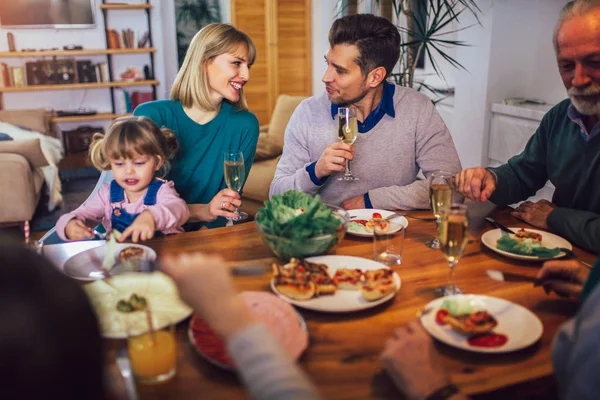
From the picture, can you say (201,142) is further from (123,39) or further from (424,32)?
(123,39)

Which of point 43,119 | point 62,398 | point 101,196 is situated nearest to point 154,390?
point 62,398

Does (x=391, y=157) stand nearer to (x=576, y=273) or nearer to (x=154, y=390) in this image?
(x=576, y=273)

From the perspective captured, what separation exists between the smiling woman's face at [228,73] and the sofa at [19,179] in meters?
2.59

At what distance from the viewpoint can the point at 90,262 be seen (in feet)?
4.84

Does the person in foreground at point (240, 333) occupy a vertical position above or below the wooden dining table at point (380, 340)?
above

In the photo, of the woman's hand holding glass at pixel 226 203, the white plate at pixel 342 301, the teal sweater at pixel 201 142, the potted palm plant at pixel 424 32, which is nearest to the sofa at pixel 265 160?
the potted palm plant at pixel 424 32

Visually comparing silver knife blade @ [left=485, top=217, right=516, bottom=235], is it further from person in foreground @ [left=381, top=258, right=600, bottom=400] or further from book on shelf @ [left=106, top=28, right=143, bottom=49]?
book on shelf @ [left=106, top=28, right=143, bottom=49]

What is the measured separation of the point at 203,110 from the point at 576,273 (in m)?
1.63

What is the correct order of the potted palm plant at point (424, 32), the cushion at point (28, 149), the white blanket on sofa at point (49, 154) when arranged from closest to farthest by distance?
the potted palm plant at point (424, 32) → the cushion at point (28, 149) → the white blanket on sofa at point (49, 154)

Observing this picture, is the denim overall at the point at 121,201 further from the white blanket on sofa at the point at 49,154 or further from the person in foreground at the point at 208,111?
the white blanket on sofa at the point at 49,154

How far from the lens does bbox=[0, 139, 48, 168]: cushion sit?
4539mm

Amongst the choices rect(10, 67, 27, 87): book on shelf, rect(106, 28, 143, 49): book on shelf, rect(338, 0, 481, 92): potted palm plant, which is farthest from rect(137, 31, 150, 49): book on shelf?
rect(338, 0, 481, 92): potted palm plant

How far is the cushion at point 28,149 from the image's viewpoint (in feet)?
14.9

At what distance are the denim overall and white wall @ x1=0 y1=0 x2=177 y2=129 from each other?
5391 millimetres
